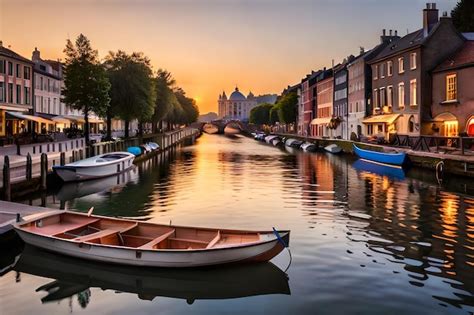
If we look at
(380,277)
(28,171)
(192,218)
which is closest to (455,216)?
(380,277)

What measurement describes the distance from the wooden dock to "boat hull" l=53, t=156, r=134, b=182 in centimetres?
1192

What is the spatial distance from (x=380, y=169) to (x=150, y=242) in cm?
3277

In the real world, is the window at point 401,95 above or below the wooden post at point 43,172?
above

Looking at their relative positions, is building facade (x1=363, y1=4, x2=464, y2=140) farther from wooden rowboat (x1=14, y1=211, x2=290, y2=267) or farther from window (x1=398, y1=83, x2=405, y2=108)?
wooden rowboat (x1=14, y1=211, x2=290, y2=267)

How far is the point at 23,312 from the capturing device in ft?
35.7

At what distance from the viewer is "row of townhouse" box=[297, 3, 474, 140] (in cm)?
4531

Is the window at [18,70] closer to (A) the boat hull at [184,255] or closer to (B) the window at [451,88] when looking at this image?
(B) the window at [451,88]

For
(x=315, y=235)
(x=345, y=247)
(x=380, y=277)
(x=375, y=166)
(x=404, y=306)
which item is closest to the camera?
(x=404, y=306)

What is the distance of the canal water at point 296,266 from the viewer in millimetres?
11195

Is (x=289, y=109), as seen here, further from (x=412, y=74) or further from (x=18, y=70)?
(x=18, y=70)

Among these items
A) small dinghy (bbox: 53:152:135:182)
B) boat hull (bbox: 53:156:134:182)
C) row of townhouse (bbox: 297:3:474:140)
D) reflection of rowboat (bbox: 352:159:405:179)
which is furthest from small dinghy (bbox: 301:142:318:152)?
boat hull (bbox: 53:156:134:182)

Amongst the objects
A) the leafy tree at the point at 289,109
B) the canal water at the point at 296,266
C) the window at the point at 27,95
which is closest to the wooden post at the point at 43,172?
the canal water at the point at 296,266

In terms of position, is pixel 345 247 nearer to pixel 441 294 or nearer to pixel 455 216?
pixel 441 294

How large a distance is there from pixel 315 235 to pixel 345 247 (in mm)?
1896
